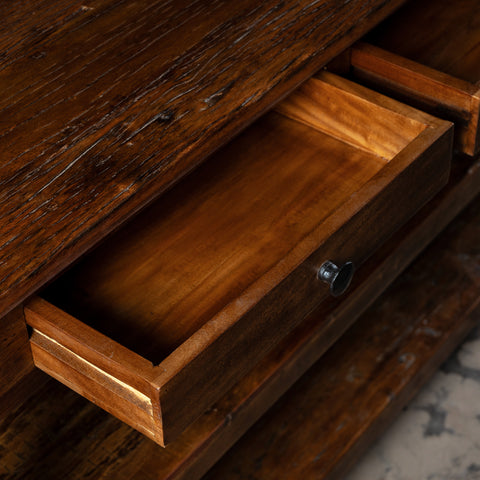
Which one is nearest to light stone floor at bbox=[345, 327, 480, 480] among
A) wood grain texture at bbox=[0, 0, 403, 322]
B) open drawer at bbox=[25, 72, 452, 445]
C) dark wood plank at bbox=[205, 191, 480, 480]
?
dark wood plank at bbox=[205, 191, 480, 480]

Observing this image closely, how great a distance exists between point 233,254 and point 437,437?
0.44 meters

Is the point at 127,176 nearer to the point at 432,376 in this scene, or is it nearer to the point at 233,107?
the point at 233,107

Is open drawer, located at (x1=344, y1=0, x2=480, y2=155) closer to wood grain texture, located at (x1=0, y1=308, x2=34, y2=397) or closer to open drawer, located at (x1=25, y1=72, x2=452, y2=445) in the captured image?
open drawer, located at (x1=25, y1=72, x2=452, y2=445)

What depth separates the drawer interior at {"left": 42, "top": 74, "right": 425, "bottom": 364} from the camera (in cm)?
80

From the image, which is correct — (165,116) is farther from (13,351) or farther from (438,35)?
(438,35)

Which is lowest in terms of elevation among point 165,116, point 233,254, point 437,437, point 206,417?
point 437,437

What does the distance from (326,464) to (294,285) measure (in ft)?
1.06

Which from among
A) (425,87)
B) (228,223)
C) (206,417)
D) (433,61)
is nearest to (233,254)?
(228,223)

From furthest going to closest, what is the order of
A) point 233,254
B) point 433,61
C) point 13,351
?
point 433,61
point 233,254
point 13,351

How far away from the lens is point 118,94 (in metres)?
0.83

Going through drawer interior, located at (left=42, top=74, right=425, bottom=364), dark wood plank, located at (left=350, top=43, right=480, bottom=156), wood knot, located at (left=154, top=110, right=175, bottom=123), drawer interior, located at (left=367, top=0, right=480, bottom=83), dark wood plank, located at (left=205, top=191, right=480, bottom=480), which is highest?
wood knot, located at (left=154, top=110, right=175, bottom=123)

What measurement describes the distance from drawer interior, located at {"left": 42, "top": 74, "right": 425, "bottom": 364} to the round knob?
42mm

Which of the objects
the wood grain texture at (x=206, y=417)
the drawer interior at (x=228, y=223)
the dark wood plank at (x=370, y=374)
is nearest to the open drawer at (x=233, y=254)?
the drawer interior at (x=228, y=223)

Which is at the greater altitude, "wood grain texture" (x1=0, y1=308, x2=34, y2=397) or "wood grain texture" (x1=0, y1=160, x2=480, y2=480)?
"wood grain texture" (x1=0, y1=308, x2=34, y2=397)
